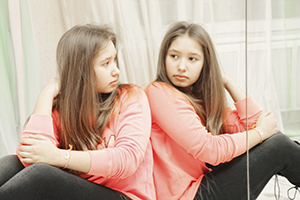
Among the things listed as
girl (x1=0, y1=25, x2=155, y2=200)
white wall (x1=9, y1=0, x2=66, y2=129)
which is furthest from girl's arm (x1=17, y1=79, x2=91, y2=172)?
white wall (x1=9, y1=0, x2=66, y2=129)

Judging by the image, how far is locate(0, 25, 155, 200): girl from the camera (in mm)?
651

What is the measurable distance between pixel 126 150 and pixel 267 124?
1.00ft

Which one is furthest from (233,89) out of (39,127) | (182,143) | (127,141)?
(39,127)

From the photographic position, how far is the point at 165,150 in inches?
31.4

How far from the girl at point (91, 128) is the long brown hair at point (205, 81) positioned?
133mm

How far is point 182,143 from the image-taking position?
75 centimetres


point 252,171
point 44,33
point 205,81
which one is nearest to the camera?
point 252,171

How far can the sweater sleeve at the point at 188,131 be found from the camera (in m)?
0.74

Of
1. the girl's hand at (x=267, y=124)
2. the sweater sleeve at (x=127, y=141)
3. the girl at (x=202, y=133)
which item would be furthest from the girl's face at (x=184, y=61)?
the girl's hand at (x=267, y=124)

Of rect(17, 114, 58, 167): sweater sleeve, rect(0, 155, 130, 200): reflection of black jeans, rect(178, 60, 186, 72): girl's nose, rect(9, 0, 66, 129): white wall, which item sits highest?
rect(9, 0, 66, 129): white wall

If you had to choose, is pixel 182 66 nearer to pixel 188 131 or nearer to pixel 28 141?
pixel 188 131

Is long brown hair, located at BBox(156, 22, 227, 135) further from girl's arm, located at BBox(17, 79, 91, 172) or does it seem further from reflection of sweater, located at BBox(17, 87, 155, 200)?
girl's arm, located at BBox(17, 79, 91, 172)

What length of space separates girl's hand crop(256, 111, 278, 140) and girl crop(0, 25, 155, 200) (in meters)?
0.25

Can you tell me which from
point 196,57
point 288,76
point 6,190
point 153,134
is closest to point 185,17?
point 196,57
